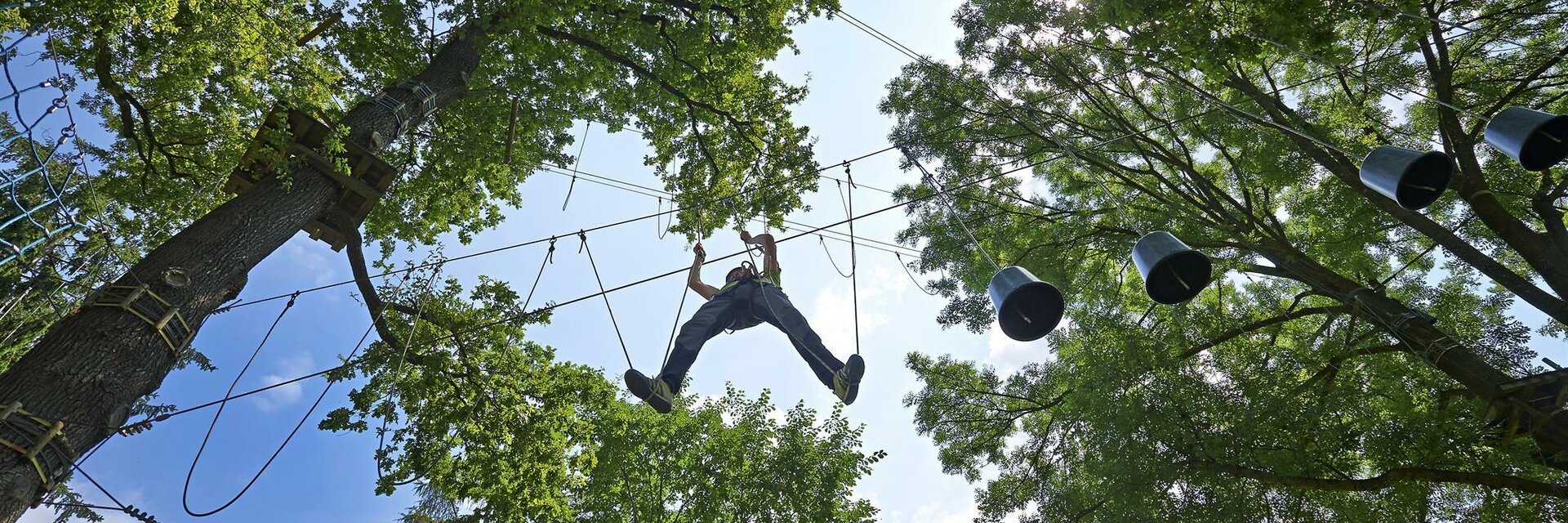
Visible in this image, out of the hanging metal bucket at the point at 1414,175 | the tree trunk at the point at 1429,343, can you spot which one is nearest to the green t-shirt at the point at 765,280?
the hanging metal bucket at the point at 1414,175

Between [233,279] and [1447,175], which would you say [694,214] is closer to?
[233,279]

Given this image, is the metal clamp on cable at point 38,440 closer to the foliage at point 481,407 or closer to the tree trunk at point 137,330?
the tree trunk at point 137,330

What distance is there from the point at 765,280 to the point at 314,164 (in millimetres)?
3156

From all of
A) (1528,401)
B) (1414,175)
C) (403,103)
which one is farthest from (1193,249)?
(403,103)

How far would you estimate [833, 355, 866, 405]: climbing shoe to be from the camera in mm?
4488

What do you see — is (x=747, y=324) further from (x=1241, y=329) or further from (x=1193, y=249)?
(x=1241, y=329)

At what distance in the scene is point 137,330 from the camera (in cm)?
380

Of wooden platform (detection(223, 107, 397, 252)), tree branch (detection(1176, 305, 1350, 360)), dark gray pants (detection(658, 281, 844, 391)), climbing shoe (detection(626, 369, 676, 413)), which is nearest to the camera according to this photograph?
climbing shoe (detection(626, 369, 676, 413))

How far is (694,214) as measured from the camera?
9.02m

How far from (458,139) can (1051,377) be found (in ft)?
23.8

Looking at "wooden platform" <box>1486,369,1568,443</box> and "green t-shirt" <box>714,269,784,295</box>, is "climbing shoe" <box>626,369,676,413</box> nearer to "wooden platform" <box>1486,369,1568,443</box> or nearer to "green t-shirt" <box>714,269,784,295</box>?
"green t-shirt" <box>714,269,784,295</box>

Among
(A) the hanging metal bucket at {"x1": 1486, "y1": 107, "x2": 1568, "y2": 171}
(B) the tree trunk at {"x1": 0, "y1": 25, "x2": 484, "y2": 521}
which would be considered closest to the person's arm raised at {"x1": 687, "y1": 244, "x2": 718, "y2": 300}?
(B) the tree trunk at {"x1": 0, "y1": 25, "x2": 484, "y2": 521}

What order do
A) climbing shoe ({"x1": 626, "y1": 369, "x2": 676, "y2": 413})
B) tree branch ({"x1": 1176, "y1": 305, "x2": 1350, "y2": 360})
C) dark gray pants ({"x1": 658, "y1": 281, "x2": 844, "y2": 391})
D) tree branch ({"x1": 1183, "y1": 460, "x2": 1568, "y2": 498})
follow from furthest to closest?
1. tree branch ({"x1": 1176, "y1": 305, "x2": 1350, "y2": 360})
2. tree branch ({"x1": 1183, "y1": 460, "x2": 1568, "y2": 498})
3. dark gray pants ({"x1": 658, "y1": 281, "x2": 844, "y2": 391})
4. climbing shoe ({"x1": 626, "y1": 369, "x2": 676, "y2": 413})

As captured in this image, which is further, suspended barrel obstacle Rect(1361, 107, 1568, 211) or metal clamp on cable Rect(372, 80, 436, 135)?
metal clamp on cable Rect(372, 80, 436, 135)
